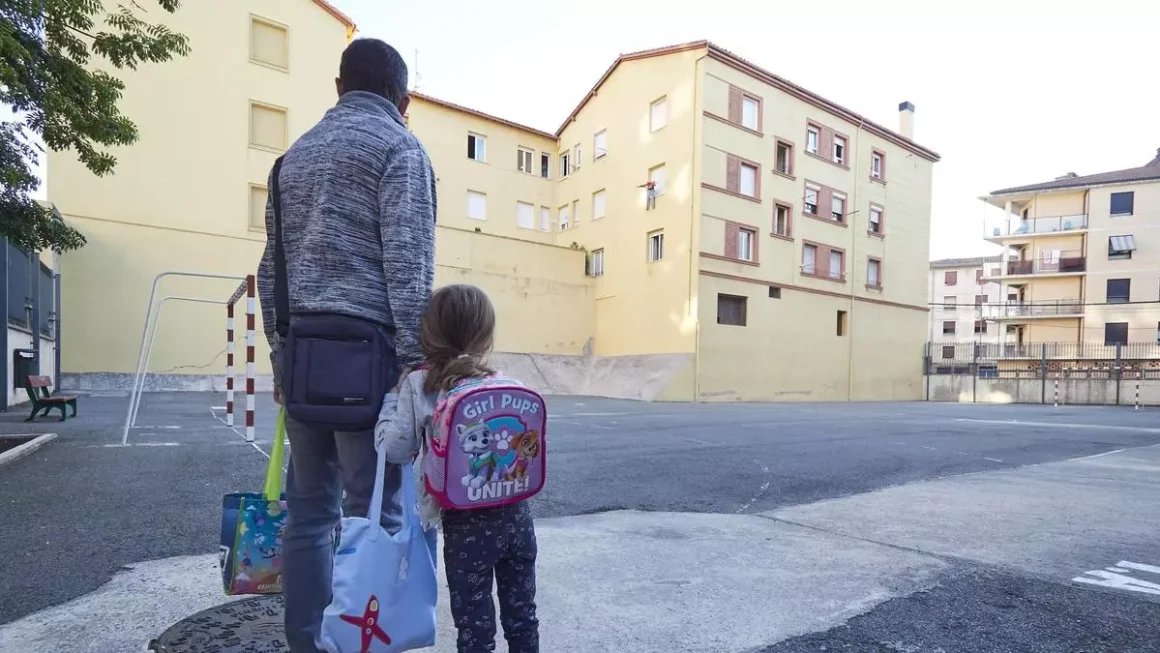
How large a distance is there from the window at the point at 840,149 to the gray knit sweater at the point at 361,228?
28715 millimetres

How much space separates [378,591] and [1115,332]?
51.6 meters

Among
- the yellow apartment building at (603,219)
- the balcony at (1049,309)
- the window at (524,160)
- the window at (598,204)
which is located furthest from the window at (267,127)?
the balcony at (1049,309)

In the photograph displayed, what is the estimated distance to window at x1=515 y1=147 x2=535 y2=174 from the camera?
29.4m

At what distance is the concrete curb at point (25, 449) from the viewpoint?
5559 millimetres

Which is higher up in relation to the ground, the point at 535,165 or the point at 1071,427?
the point at 535,165

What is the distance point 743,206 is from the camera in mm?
23766

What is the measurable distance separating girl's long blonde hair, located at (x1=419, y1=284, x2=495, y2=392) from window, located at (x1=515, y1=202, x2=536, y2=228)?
27.8m

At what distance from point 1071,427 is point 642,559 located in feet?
45.8

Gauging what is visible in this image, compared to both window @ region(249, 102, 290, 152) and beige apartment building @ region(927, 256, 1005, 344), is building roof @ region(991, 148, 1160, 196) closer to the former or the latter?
beige apartment building @ region(927, 256, 1005, 344)

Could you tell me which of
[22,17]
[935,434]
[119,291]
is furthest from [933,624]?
[119,291]

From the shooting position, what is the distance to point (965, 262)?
61.8 meters

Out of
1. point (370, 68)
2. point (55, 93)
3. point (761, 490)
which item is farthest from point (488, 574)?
point (55, 93)

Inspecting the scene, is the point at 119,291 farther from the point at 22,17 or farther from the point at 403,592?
the point at 403,592

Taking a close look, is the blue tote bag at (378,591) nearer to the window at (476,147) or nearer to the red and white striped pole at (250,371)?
the red and white striped pole at (250,371)
